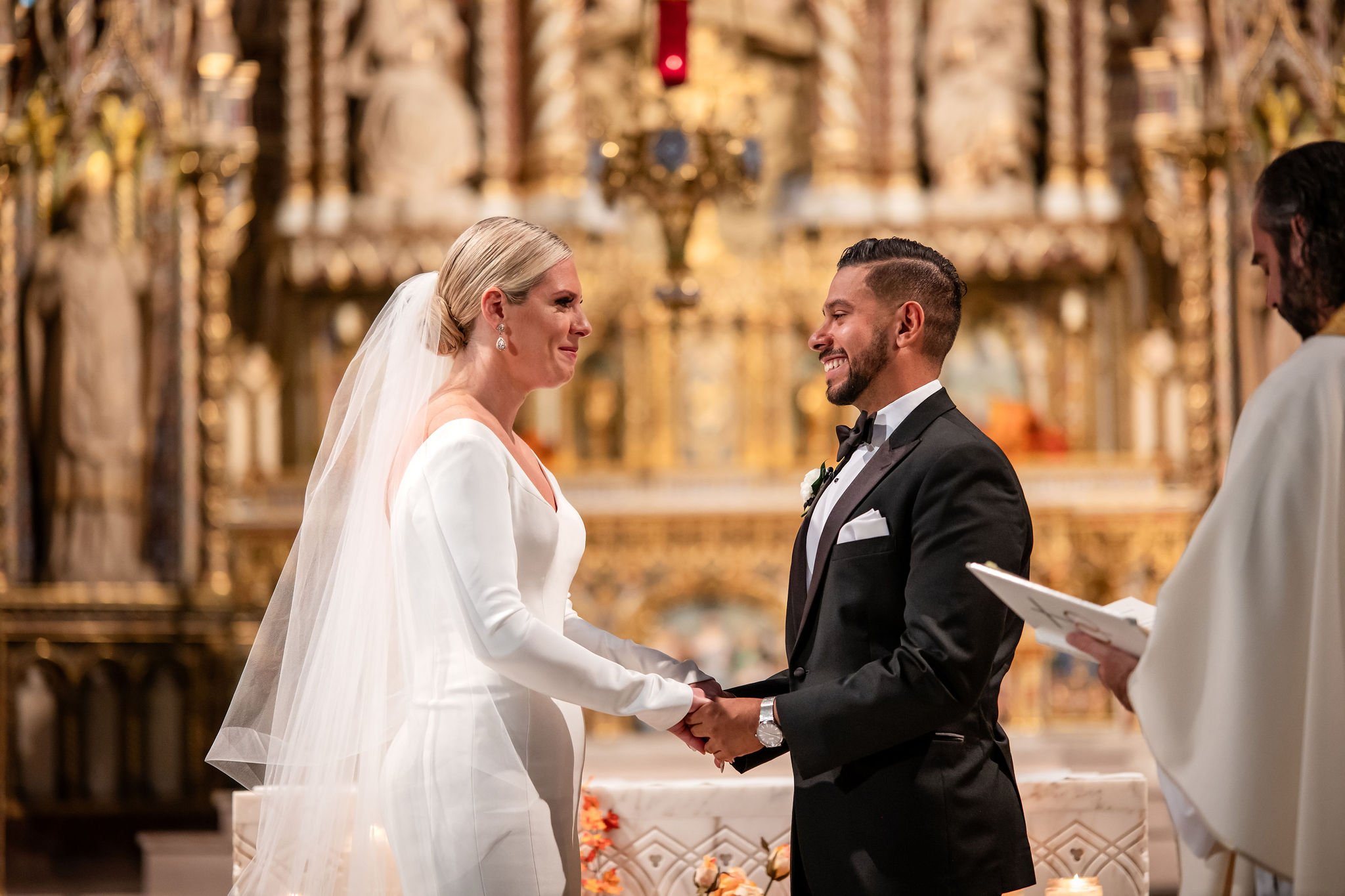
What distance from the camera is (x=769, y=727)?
2404 millimetres

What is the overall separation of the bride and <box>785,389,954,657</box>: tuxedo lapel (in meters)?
0.29

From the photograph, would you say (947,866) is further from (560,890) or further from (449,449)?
(449,449)

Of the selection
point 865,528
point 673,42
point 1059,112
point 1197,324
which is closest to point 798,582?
point 865,528

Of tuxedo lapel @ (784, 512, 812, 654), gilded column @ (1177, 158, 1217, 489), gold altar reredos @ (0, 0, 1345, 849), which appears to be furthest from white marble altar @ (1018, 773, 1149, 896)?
gilded column @ (1177, 158, 1217, 489)

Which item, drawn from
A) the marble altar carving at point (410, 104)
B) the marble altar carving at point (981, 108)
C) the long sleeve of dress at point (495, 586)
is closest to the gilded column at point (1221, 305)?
the marble altar carving at point (981, 108)

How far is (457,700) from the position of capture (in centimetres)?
234

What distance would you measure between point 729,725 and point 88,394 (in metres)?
5.20

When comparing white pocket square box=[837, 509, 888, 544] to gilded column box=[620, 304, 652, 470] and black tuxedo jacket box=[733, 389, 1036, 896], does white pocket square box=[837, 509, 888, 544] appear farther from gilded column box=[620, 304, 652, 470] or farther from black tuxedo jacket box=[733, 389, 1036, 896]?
gilded column box=[620, 304, 652, 470]

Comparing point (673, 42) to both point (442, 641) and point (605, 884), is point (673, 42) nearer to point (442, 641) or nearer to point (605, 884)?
point (605, 884)

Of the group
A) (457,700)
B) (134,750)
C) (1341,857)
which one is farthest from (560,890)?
(134,750)

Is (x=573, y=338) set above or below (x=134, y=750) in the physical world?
above

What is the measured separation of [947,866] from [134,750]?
530cm

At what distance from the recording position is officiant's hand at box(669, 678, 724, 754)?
8.11 ft

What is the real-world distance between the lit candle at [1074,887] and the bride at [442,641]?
80 cm
